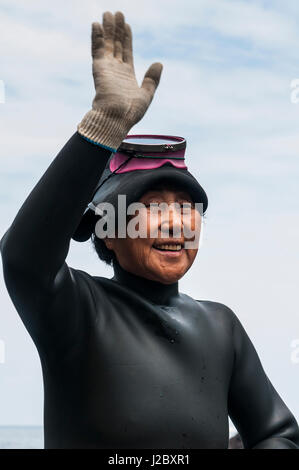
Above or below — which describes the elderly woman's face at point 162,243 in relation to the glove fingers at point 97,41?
below

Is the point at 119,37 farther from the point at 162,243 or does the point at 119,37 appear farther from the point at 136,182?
the point at 162,243

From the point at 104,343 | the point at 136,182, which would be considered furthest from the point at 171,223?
the point at 104,343

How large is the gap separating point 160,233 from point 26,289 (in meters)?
0.65

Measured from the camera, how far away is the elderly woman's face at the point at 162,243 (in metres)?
4.43

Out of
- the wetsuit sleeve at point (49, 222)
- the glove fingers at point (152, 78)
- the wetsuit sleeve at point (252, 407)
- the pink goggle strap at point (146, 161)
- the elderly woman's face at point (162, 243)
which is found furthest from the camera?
the wetsuit sleeve at point (252, 407)

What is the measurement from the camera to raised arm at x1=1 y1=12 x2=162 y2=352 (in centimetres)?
392

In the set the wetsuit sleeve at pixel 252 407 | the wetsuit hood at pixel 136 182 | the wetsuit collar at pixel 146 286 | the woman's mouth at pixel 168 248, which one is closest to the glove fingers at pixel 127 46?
the wetsuit hood at pixel 136 182

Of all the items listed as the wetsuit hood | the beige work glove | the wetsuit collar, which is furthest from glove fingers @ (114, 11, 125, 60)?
the wetsuit collar

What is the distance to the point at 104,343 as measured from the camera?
4328mm

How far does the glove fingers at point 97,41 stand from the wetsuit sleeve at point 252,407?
1500 millimetres

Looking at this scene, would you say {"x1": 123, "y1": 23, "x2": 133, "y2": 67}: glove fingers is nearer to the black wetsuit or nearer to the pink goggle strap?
the black wetsuit

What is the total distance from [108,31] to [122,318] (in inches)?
46.4

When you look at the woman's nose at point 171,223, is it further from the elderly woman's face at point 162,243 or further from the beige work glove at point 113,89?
the beige work glove at point 113,89
